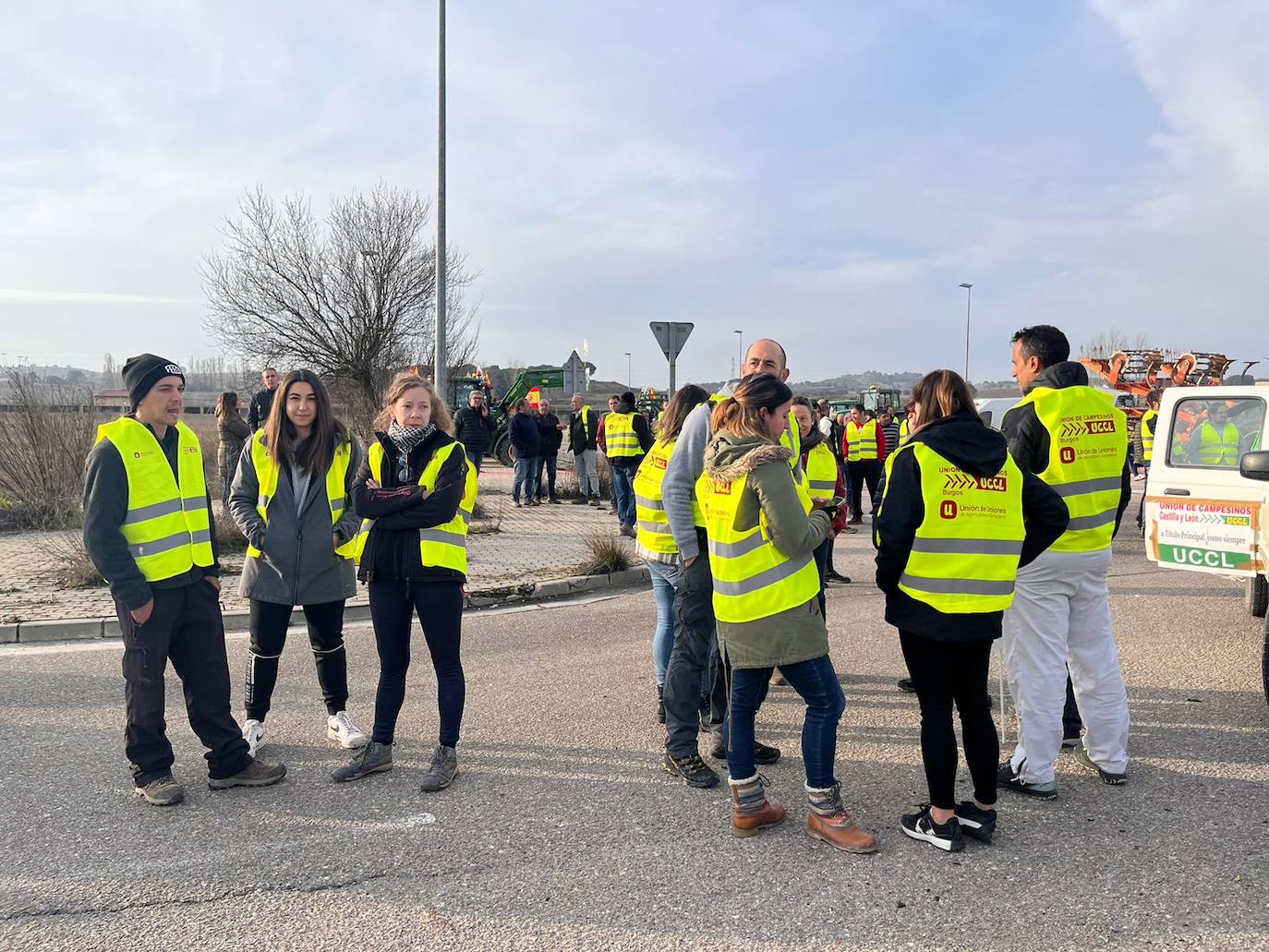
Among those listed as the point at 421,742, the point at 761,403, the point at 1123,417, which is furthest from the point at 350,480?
the point at 1123,417

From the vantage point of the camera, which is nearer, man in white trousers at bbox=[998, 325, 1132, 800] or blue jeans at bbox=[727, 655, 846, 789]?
blue jeans at bbox=[727, 655, 846, 789]

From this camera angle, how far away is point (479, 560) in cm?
1015

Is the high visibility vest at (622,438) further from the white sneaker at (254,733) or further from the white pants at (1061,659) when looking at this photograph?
the white pants at (1061,659)

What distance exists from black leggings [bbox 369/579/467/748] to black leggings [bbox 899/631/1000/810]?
78.9 inches

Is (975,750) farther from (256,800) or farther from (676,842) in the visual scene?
(256,800)

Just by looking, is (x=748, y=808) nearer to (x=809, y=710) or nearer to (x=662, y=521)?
(x=809, y=710)

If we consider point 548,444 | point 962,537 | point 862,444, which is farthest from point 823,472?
point 548,444

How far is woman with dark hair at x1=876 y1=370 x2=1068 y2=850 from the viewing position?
11.4ft

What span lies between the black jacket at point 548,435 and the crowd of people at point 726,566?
35.1 feet

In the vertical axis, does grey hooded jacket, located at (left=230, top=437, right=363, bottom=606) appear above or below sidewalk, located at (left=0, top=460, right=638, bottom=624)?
above

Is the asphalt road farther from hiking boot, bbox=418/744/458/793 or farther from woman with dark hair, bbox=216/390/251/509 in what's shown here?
woman with dark hair, bbox=216/390/251/509

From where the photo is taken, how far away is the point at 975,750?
3613mm

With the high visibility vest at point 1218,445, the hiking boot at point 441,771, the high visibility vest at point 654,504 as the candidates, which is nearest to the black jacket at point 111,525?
the hiking boot at point 441,771

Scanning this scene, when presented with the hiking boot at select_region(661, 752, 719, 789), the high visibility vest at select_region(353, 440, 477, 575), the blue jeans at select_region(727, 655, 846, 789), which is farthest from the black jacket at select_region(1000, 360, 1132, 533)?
the high visibility vest at select_region(353, 440, 477, 575)
